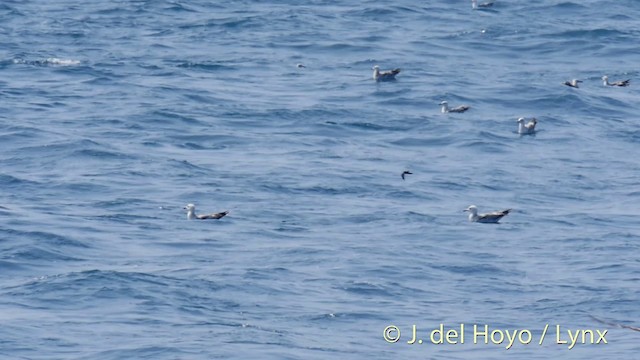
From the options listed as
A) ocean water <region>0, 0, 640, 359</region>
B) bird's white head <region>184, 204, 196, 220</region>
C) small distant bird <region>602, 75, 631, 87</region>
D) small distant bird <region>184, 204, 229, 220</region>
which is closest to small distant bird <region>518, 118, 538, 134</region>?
ocean water <region>0, 0, 640, 359</region>

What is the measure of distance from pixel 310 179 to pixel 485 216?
450 centimetres

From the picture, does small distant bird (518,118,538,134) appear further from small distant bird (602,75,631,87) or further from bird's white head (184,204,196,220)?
bird's white head (184,204,196,220)

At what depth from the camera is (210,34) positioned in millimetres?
51281

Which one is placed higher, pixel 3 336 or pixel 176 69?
pixel 3 336

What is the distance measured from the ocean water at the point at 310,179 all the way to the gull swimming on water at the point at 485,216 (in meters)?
0.22

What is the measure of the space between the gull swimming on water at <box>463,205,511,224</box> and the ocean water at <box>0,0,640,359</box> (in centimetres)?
22

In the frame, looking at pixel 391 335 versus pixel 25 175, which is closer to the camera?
pixel 391 335

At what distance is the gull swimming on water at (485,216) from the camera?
30469 millimetres

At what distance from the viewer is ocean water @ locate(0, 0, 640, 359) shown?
2391cm

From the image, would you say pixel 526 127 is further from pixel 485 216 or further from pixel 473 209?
pixel 485 216

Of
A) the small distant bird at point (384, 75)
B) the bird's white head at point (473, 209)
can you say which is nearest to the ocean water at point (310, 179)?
the bird's white head at point (473, 209)

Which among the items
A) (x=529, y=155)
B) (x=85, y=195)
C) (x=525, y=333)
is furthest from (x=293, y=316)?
(x=529, y=155)

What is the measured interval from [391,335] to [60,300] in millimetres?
Result: 4740

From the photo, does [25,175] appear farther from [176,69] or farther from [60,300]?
[176,69]
